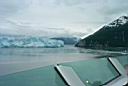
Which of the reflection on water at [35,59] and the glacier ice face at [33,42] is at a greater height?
the reflection on water at [35,59]

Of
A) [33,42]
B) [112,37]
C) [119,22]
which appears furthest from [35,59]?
[33,42]

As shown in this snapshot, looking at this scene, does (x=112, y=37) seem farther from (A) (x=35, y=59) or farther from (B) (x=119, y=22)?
(A) (x=35, y=59)

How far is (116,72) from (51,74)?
2.02 m

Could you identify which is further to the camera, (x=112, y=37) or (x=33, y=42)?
(x=33, y=42)

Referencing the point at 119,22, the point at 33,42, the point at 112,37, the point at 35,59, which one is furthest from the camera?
the point at 33,42

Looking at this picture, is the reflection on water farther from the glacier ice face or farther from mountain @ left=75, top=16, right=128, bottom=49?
the glacier ice face

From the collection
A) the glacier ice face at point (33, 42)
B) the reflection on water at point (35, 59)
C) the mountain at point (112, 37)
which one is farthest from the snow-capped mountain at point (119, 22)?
the glacier ice face at point (33, 42)

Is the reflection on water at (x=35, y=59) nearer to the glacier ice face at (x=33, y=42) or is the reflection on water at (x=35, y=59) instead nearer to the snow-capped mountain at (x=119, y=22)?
the snow-capped mountain at (x=119, y=22)

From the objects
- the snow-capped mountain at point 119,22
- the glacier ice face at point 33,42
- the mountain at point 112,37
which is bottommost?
the glacier ice face at point 33,42

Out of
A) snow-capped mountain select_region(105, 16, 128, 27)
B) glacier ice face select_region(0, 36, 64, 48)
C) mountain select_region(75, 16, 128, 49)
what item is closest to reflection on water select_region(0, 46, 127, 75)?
mountain select_region(75, 16, 128, 49)

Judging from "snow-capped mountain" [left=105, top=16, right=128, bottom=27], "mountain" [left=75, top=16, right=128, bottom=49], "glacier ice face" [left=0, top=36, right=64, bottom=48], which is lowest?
"glacier ice face" [left=0, top=36, right=64, bottom=48]

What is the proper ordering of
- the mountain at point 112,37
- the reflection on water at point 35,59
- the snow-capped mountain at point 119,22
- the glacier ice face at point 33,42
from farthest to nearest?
the glacier ice face at point 33,42, the snow-capped mountain at point 119,22, the mountain at point 112,37, the reflection on water at point 35,59

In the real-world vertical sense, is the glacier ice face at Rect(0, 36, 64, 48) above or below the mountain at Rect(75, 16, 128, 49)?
below

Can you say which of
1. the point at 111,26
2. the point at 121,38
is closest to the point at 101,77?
the point at 121,38
